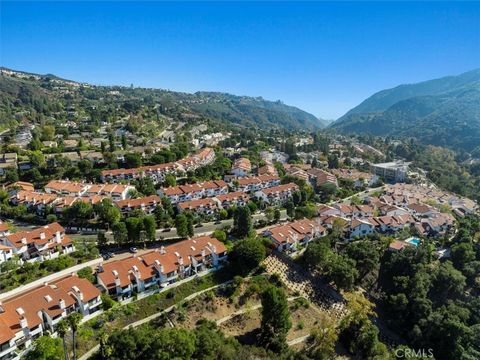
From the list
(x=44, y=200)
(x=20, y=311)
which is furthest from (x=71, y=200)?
(x=20, y=311)

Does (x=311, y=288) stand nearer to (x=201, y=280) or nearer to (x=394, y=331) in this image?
(x=394, y=331)

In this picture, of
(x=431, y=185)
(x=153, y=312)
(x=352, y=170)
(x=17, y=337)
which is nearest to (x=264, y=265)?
(x=153, y=312)

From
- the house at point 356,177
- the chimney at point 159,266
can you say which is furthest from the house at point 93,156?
the house at point 356,177

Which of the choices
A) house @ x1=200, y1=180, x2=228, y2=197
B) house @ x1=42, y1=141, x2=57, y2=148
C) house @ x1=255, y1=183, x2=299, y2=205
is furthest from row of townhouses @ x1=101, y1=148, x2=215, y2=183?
house @ x1=42, y1=141, x2=57, y2=148

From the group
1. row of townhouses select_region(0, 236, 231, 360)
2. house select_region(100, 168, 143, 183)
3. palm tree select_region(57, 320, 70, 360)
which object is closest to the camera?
palm tree select_region(57, 320, 70, 360)

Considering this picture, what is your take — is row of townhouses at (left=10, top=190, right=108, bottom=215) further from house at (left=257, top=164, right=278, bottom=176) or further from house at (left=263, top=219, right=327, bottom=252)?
house at (left=257, top=164, right=278, bottom=176)
